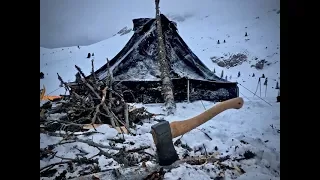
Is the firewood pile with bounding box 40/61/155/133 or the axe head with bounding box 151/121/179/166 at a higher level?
the firewood pile with bounding box 40/61/155/133

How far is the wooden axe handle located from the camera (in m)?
1.84

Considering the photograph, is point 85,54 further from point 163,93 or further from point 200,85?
point 200,85

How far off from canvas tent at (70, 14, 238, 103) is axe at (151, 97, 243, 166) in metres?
0.07

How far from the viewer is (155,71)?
1.99 m

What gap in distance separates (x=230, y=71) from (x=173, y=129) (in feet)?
2.01

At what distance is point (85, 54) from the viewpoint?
200cm

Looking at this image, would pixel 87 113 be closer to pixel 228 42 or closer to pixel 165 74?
pixel 165 74

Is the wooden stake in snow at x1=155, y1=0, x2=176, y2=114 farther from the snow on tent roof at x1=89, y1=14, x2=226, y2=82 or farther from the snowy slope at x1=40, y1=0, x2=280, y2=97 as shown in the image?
the snowy slope at x1=40, y1=0, x2=280, y2=97

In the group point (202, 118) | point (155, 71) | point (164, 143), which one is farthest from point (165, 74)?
point (164, 143)

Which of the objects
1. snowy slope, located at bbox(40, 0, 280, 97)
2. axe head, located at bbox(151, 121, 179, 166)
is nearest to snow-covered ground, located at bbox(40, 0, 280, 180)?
snowy slope, located at bbox(40, 0, 280, 97)

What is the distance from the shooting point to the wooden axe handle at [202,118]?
1.84m
